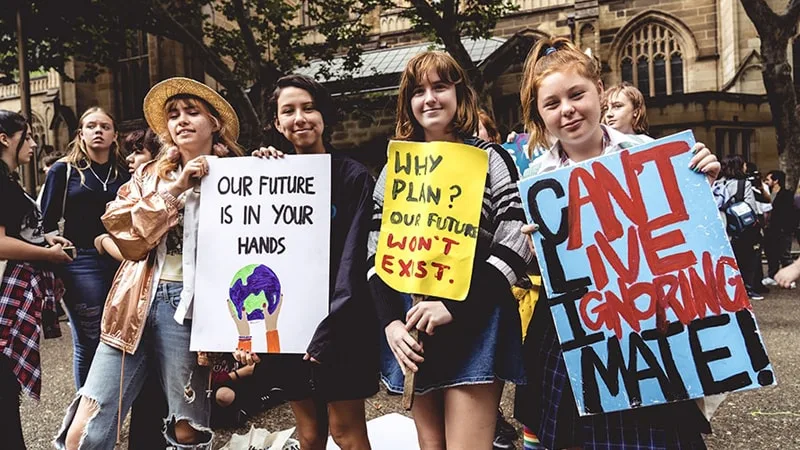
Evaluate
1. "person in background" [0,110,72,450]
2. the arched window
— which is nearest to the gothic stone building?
the arched window

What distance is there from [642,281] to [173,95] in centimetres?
196

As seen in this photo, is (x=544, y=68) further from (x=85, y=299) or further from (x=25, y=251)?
(x=85, y=299)

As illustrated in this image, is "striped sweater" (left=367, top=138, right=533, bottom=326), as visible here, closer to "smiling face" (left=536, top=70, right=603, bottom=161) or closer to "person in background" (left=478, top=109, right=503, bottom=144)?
"smiling face" (left=536, top=70, right=603, bottom=161)

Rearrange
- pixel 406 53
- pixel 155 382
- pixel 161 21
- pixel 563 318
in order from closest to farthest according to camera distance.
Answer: pixel 563 318 < pixel 155 382 < pixel 161 21 < pixel 406 53

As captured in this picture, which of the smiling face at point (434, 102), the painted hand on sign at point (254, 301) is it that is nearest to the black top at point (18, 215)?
the painted hand on sign at point (254, 301)

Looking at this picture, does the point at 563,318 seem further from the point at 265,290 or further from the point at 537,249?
the point at 265,290

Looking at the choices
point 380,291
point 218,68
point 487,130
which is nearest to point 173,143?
point 380,291

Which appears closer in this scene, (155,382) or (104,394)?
(104,394)

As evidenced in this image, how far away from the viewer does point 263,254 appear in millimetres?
2373

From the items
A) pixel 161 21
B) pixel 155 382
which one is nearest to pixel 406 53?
pixel 161 21

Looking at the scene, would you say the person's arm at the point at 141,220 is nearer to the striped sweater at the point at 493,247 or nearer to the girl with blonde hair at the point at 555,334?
the striped sweater at the point at 493,247

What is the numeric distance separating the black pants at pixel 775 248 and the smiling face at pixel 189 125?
31.2 ft

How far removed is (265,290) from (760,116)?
18.8 metres

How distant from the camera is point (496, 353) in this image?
1957 mm
